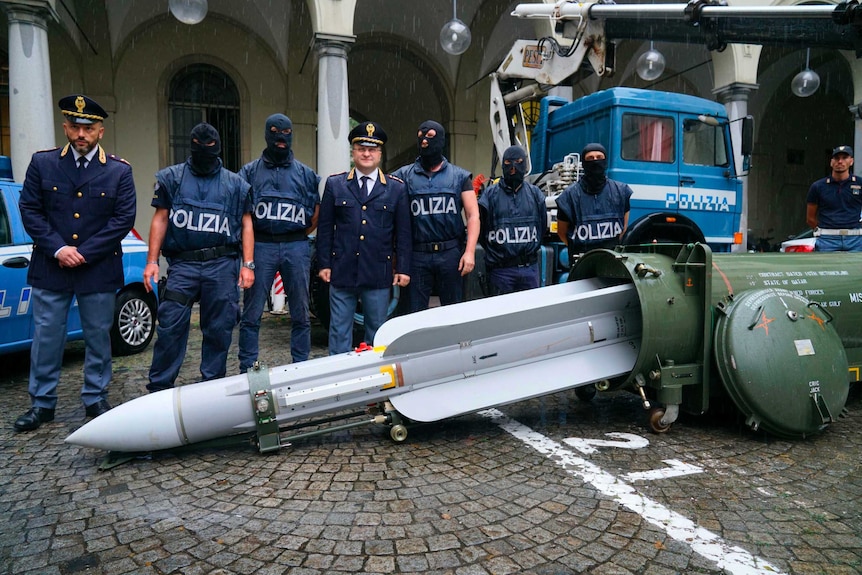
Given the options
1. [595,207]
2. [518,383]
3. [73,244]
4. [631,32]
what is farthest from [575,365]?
[631,32]

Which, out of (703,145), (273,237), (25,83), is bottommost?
(273,237)

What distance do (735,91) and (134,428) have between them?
13.8 m

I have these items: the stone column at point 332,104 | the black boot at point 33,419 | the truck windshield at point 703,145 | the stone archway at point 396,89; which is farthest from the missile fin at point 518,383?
the stone archway at point 396,89

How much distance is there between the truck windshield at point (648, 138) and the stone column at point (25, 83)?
297 inches

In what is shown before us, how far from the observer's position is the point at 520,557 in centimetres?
234

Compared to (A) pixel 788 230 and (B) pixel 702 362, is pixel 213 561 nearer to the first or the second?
(B) pixel 702 362

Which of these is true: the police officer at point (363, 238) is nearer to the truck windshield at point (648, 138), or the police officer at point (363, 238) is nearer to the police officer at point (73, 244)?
the police officer at point (73, 244)

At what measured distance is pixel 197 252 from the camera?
4012 millimetres

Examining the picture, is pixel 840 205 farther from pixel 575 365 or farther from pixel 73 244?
pixel 73 244

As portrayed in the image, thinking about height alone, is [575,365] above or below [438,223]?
below

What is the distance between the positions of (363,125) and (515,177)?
1.22 metres

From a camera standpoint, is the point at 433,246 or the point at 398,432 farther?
the point at 433,246

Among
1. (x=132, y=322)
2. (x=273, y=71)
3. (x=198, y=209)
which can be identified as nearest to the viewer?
(x=198, y=209)

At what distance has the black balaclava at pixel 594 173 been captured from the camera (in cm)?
516
